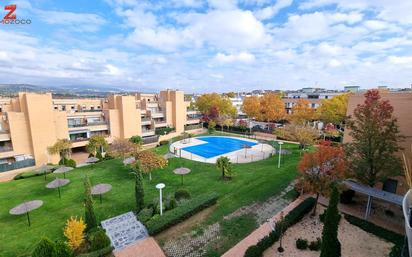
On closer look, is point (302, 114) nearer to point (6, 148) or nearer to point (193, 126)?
point (193, 126)

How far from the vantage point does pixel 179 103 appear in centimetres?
4875

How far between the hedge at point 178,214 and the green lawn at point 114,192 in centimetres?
87

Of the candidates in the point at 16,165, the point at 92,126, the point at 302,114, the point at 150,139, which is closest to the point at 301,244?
the point at 302,114

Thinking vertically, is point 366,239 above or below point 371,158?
below

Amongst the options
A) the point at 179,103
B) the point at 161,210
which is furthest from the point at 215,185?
the point at 179,103

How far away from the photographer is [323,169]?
13.0m

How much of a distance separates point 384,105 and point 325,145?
405 cm

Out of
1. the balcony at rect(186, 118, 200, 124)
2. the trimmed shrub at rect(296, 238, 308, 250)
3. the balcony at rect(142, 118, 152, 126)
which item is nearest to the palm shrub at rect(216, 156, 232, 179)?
the trimmed shrub at rect(296, 238, 308, 250)

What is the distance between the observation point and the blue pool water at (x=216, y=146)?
107ft

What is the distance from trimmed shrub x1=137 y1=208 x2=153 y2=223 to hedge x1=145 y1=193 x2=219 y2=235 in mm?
674

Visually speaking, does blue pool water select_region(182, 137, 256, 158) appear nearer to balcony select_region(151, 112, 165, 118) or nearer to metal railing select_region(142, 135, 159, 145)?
metal railing select_region(142, 135, 159, 145)

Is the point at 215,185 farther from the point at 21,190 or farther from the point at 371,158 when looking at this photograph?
the point at 21,190

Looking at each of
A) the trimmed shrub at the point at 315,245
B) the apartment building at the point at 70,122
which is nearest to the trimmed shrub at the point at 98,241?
the trimmed shrub at the point at 315,245

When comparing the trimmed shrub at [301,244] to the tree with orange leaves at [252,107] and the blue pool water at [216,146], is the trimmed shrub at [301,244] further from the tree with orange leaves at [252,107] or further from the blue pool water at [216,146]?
the tree with orange leaves at [252,107]
